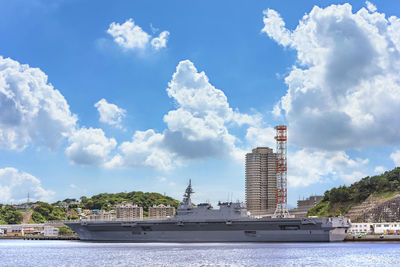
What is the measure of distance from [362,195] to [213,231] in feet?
158

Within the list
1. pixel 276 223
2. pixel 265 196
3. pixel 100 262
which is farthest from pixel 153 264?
pixel 265 196

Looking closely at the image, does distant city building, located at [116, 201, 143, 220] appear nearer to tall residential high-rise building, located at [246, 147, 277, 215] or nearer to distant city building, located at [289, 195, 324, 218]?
tall residential high-rise building, located at [246, 147, 277, 215]

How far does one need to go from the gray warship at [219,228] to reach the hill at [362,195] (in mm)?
33761

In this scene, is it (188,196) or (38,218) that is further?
(38,218)

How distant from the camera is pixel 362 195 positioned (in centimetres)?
10256

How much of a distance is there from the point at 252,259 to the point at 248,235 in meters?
22.4

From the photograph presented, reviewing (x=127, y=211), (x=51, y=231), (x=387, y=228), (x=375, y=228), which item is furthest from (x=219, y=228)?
(x=127, y=211)

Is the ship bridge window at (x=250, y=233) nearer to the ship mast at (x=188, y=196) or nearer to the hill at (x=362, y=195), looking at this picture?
the ship mast at (x=188, y=196)

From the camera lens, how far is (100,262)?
4241 cm

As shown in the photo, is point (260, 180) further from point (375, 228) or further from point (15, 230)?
point (15, 230)

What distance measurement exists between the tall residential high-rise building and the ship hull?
8203 cm

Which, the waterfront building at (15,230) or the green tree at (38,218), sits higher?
the green tree at (38,218)

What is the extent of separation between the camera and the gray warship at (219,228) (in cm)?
6231

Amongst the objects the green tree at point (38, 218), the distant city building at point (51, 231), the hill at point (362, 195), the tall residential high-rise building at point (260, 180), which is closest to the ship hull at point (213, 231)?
the hill at point (362, 195)
